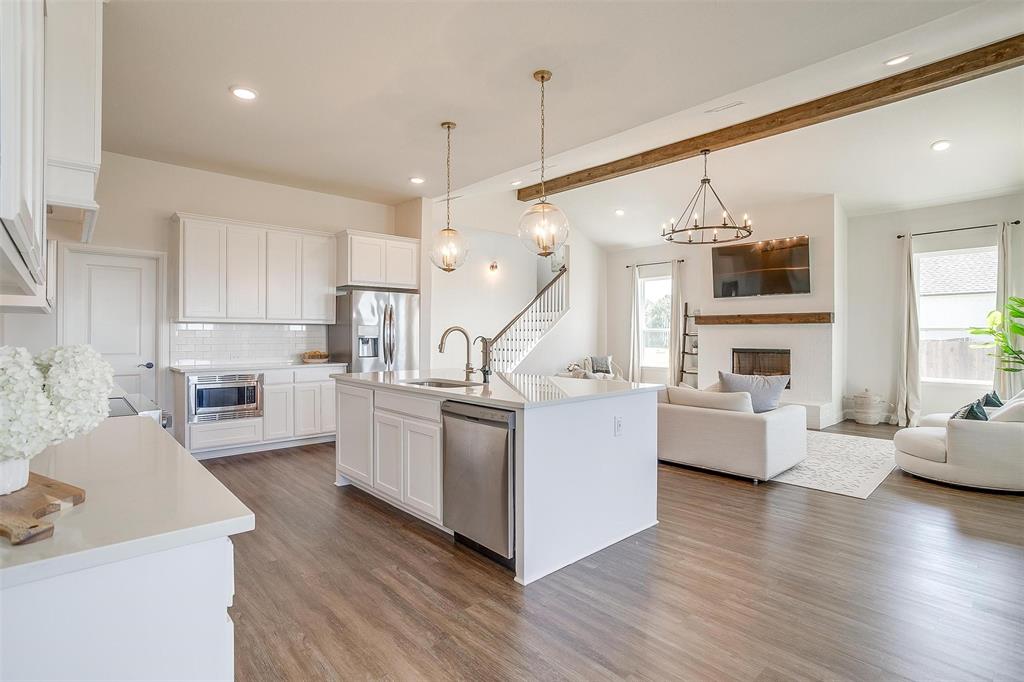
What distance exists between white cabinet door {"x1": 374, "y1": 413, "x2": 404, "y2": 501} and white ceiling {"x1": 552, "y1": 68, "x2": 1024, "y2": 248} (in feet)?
18.4

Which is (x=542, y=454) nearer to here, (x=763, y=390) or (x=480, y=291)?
(x=763, y=390)

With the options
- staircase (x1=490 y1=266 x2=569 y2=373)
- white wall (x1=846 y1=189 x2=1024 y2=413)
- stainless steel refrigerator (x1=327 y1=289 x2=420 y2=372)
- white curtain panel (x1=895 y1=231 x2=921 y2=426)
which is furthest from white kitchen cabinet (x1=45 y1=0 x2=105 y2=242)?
white wall (x1=846 y1=189 x2=1024 y2=413)

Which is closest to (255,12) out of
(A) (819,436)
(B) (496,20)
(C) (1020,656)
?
(B) (496,20)

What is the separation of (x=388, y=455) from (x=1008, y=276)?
7679 millimetres

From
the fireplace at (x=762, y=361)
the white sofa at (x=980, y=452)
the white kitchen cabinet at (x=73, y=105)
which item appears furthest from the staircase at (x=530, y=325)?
the white kitchen cabinet at (x=73, y=105)

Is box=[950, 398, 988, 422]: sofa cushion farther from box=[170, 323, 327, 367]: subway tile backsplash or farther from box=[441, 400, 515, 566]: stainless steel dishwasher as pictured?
box=[170, 323, 327, 367]: subway tile backsplash

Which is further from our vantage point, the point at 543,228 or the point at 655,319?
the point at 655,319

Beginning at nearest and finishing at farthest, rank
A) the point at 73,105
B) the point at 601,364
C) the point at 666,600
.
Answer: the point at 73,105, the point at 666,600, the point at 601,364

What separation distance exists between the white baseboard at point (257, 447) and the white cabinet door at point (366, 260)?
1.89 m

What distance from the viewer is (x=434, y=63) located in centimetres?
328

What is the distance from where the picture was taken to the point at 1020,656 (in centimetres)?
202

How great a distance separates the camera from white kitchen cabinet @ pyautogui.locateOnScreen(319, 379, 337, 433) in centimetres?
588

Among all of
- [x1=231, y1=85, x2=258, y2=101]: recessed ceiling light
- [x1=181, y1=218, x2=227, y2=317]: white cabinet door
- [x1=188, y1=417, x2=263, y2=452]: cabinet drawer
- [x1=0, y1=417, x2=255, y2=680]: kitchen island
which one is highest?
[x1=231, y1=85, x2=258, y2=101]: recessed ceiling light

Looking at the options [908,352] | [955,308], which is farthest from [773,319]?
[955,308]
